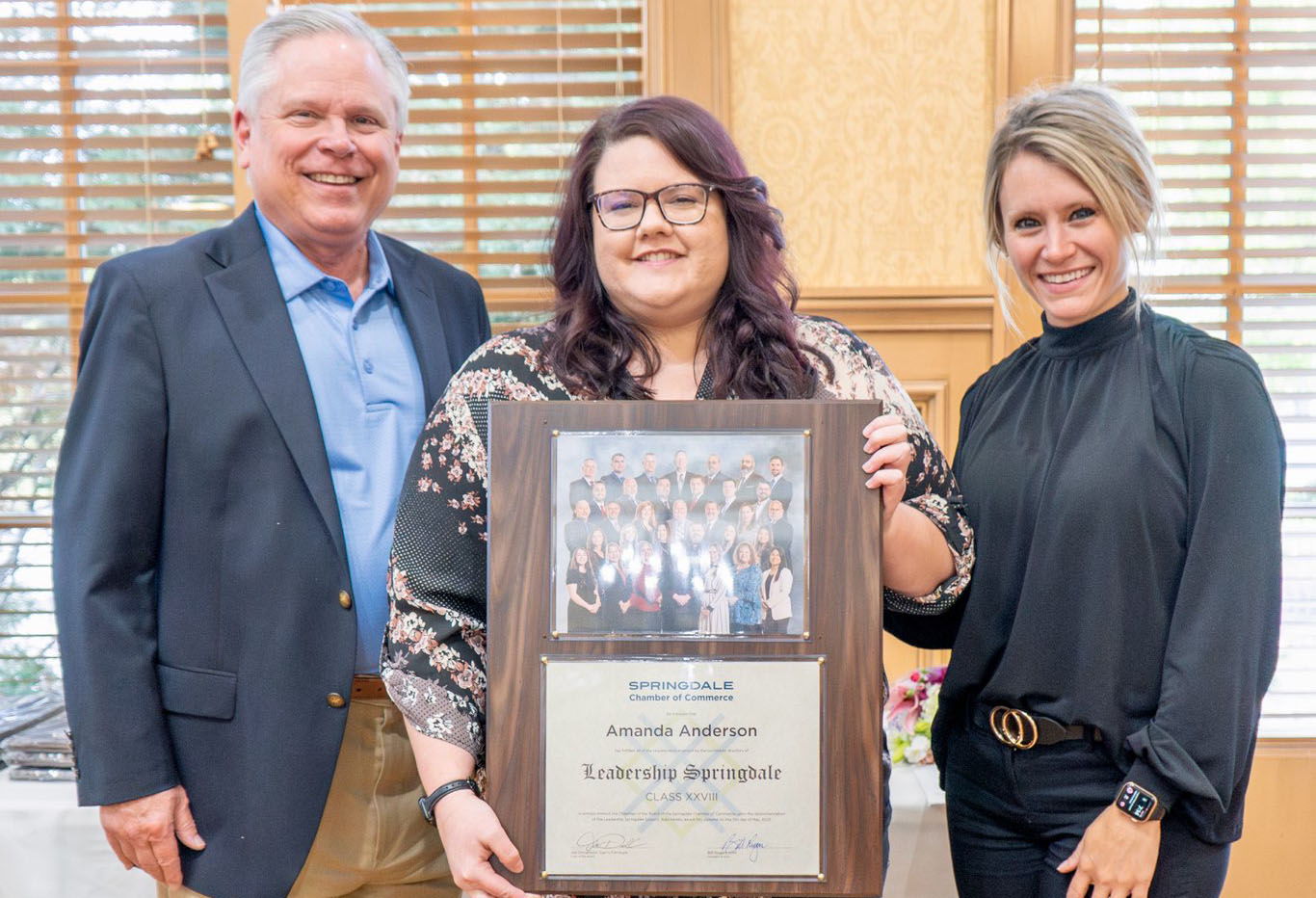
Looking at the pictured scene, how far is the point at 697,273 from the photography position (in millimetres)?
1409

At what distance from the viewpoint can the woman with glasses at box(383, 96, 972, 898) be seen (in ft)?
4.44

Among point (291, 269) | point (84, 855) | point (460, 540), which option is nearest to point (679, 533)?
point (460, 540)

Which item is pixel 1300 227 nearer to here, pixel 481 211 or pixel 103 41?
pixel 481 211

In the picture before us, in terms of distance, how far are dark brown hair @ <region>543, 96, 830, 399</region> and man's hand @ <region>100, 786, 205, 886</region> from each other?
800mm

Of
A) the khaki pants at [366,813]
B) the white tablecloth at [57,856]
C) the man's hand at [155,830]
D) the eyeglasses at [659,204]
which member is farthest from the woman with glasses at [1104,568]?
the white tablecloth at [57,856]

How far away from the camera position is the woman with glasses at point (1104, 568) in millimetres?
1387

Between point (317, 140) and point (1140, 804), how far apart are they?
4.76 feet

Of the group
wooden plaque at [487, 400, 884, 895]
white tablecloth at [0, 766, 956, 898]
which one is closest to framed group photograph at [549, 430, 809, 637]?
wooden plaque at [487, 400, 884, 895]

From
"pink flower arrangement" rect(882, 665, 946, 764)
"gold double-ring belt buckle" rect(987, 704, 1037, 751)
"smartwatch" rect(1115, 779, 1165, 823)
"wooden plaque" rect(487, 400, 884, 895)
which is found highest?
"wooden plaque" rect(487, 400, 884, 895)

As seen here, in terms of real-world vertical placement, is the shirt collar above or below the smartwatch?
above

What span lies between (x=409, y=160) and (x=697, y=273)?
1642 mm
